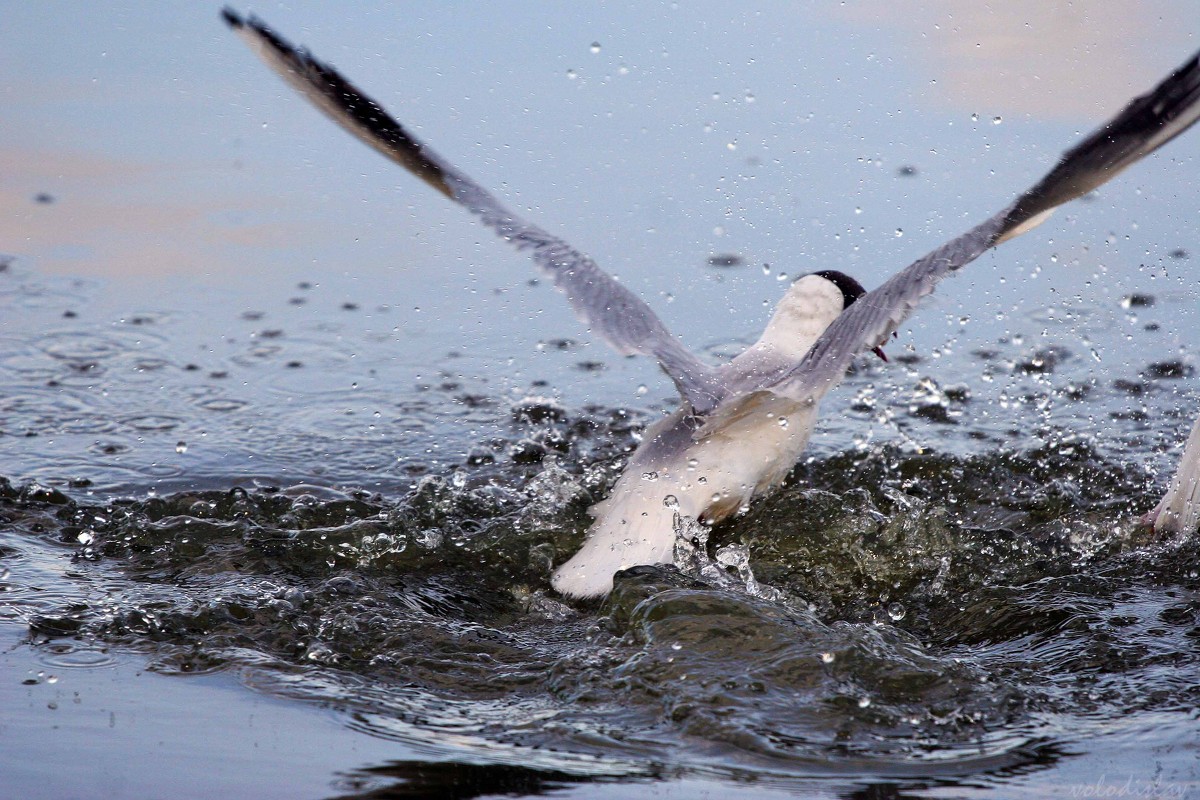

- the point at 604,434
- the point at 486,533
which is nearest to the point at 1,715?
the point at 486,533

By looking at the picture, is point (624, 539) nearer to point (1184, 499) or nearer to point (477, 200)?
point (477, 200)

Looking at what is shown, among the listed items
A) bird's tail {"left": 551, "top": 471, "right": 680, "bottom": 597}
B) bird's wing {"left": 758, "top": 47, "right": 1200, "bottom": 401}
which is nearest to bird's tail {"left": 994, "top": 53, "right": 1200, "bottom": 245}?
bird's wing {"left": 758, "top": 47, "right": 1200, "bottom": 401}

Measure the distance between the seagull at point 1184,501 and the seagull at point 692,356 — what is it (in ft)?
3.61

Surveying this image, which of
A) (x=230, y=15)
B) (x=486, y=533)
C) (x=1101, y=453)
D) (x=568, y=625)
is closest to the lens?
(x=568, y=625)

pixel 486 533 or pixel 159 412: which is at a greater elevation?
pixel 159 412

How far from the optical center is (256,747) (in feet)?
8.99

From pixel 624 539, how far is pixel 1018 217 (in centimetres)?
162

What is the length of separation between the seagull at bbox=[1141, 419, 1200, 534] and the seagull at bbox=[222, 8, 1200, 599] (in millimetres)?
1100

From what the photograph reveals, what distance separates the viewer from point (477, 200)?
17.0ft

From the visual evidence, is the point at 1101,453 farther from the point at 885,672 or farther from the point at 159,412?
the point at 159,412

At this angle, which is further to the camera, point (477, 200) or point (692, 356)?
point (477, 200)

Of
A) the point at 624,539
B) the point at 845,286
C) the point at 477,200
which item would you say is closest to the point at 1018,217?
the point at 845,286

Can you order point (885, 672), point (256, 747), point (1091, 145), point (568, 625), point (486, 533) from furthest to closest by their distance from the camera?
point (486, 533) < point (1091, 145) < point (568, 625) < point (885, 672) < point (256, 747)

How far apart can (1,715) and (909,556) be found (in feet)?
9.17
